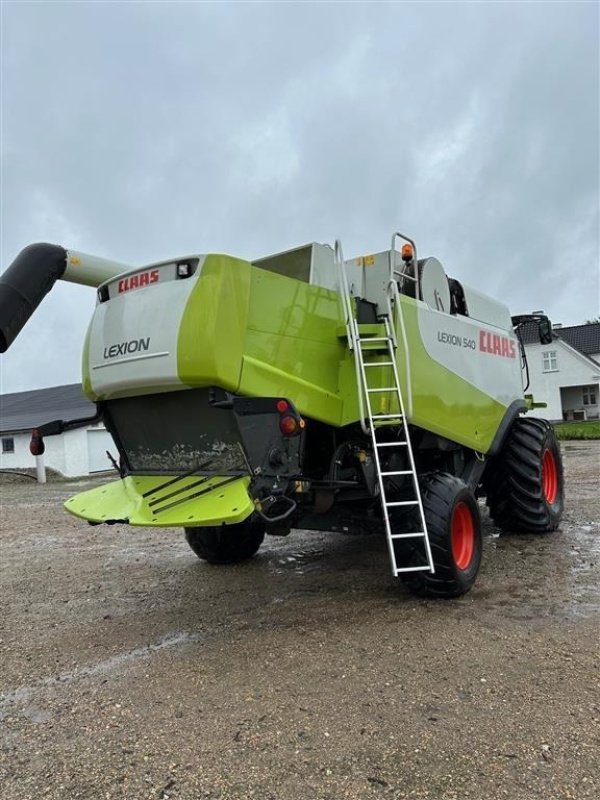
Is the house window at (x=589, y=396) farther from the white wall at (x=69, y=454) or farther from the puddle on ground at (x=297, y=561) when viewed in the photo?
the puddle on ground at (x=297, y=561)

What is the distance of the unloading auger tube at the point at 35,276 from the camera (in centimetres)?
598

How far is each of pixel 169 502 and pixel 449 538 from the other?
2.06 m

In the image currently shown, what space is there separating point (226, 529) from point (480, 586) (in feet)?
8.44

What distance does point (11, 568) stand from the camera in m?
7.31

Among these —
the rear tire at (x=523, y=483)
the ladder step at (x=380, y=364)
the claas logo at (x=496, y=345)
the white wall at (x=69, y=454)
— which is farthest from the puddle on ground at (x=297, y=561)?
the white wall at (x=69, y=454)

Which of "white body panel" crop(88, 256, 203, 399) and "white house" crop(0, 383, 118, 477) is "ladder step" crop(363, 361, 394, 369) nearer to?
"white body panel" crop(88, 256, 203, 399)

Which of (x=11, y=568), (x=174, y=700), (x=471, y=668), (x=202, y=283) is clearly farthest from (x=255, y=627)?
(x=11, y=568)

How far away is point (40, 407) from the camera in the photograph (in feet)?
110

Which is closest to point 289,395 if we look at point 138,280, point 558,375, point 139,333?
point 139,333

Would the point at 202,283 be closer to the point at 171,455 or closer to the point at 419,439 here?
the point at 171,455

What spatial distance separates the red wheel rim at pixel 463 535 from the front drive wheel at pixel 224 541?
215cm

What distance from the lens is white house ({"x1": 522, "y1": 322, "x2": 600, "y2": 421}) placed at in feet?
123

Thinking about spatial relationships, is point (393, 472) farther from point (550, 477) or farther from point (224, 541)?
point (550, 477)

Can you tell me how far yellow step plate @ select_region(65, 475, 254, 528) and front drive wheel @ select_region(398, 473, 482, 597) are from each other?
4.89 feet
